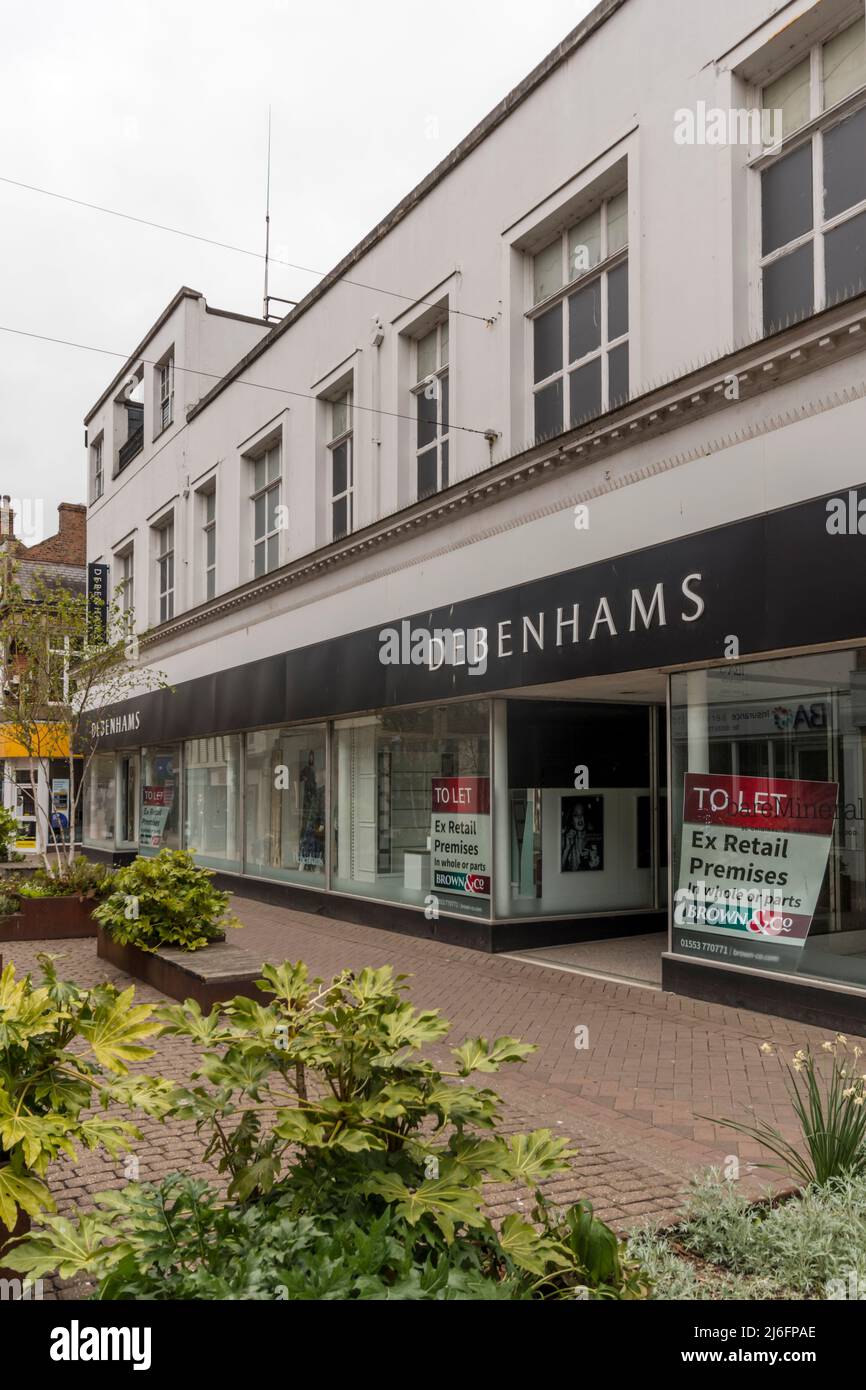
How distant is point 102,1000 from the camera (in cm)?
319

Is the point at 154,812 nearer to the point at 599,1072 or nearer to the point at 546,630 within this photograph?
the point at 546,630

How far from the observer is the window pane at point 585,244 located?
10570mm

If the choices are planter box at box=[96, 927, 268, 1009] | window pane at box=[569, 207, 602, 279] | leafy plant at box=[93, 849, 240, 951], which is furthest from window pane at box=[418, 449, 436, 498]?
planter box at box=[96, 927, 268, 1009]

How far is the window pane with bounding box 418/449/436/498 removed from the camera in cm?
1334

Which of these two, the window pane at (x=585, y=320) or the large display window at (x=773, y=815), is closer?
the large display window at (x=773, y=815)

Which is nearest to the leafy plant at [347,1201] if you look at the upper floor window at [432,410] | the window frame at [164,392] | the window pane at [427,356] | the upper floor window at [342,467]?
the upper floor window at [432,410]

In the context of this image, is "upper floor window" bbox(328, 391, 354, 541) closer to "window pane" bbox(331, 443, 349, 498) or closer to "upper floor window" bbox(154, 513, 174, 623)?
"window pane" bbox(331, 443, 349, 498)

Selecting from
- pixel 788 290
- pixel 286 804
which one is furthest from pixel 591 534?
pixel 286 804

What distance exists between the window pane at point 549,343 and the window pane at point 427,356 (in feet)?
7.09

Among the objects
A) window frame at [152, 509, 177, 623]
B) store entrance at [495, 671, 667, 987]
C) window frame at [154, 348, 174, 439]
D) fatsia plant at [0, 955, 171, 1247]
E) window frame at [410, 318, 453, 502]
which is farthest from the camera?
window frame at [152, 509, 177, 623]

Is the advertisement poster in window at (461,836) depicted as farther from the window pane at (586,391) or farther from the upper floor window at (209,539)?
the upper floor window at (209,539)

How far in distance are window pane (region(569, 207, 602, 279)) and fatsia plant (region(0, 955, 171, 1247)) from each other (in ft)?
31.0

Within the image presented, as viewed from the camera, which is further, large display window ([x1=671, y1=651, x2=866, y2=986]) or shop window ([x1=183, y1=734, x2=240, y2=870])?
shop window ([x1=183, y1=734, x2=240, y2=870])

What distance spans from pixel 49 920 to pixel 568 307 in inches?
366
